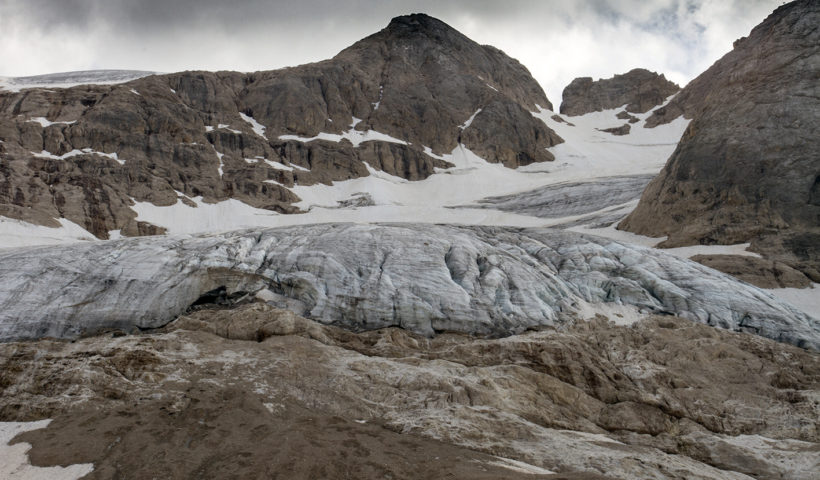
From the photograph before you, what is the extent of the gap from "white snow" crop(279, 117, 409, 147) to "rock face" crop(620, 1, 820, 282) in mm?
60525

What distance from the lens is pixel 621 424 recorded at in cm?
1504

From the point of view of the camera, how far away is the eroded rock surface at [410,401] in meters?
11.2

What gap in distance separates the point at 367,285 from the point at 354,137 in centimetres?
7933

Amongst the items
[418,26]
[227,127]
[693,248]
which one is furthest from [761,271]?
[418,26]

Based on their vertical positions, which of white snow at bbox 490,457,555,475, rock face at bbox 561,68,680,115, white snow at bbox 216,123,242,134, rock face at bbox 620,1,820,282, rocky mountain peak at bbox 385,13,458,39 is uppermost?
rocky mountain peak at bbox 385,13,458,39

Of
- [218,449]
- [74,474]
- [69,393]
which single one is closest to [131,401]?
[69,393]

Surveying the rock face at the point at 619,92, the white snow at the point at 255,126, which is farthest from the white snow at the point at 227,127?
the rock face at the point at 619,92

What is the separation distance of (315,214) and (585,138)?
87369 mm

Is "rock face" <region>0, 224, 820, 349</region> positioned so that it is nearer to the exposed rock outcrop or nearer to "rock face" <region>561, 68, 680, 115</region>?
the exposed rock outcrop

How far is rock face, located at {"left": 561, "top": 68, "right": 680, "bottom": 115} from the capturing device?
144375 millimetres

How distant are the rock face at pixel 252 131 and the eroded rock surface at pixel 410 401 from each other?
154ft

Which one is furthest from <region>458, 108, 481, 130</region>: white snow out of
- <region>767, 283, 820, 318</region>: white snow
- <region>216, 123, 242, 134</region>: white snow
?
<region>767, 283, 820, 318</region>: white snow

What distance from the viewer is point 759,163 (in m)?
39.9

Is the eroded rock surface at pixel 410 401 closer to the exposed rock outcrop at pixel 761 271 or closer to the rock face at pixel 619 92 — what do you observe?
the exposed rock outcrop at pixel 761 271
